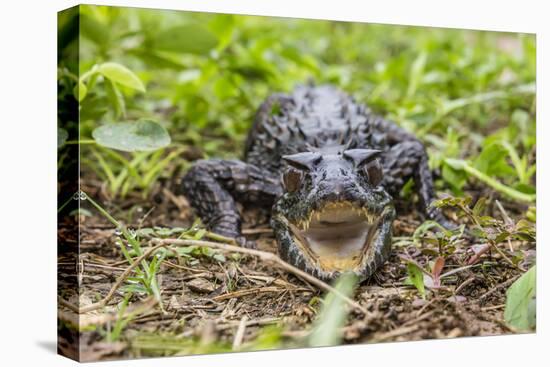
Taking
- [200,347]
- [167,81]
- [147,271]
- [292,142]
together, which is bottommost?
[200,347]

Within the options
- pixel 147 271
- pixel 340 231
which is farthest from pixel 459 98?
pixel 147 271

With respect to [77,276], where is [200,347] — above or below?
below

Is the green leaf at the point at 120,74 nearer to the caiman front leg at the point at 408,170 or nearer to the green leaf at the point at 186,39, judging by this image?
the green leaf at the point at 186,39

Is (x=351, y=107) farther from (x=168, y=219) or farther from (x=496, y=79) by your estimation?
(x=496, y=79)

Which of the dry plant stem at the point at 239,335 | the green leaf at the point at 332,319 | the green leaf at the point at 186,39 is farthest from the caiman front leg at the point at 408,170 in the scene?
the dry plant stem at the point at 239,335

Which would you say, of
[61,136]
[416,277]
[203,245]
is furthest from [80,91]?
[416,277]

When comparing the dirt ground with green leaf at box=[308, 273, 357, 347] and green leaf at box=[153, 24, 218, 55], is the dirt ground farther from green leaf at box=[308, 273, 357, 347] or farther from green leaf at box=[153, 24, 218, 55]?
green leaf at box=[153, 24, 218, 55]
